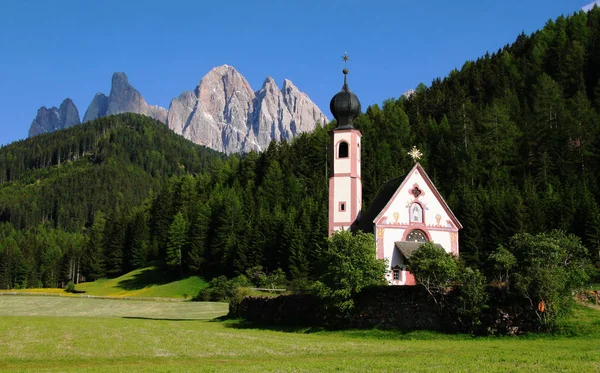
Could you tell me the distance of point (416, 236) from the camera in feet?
151

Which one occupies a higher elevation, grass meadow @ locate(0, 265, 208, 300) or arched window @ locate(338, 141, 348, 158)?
arched window @ locate(338, 141, 348, 158)

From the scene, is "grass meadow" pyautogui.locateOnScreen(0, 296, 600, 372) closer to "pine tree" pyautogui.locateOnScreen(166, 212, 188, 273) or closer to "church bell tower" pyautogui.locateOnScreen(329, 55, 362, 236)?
"church bell tower" pyautogui.locateOnScreen(329, 55, 362, 236)

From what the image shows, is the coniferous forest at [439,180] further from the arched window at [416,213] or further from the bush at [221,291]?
the arched window at [416,213]

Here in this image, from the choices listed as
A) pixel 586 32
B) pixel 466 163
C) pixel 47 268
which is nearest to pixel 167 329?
pixel 466 163

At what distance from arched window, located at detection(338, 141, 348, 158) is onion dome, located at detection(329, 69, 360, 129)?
1.53 m

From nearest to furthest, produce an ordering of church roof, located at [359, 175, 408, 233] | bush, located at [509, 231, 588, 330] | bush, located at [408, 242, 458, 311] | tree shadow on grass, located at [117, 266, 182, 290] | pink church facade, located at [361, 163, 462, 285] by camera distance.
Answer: bush, located at [509, 231, 588, 330] → bush, located at [408, 242, 458, 311] → pink church facade, located at [361, 163, 462, 285] → church roof, located at [359, 175, 408, 233] → tree shadow on grass, located at [117, 266, 182, 290]

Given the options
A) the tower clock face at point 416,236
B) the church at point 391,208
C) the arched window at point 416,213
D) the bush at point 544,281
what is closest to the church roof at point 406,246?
the church at point 391,208

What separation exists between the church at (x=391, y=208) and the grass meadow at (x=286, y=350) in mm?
15073

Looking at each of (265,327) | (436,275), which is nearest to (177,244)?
(265,327)

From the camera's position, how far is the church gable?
4562 centimetres

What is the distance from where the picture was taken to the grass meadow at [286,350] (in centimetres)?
1694

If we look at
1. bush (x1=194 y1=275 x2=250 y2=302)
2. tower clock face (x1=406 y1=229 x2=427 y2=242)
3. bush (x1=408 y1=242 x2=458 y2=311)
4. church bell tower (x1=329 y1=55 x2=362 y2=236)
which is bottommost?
bush (x1=194 y1=275 x2=250 y2=302)

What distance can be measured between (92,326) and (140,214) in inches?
3273

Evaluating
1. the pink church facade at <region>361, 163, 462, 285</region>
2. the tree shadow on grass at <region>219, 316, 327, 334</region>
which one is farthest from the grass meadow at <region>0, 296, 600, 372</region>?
the pink church facade at <region>361, 163, 462, 285</region>
